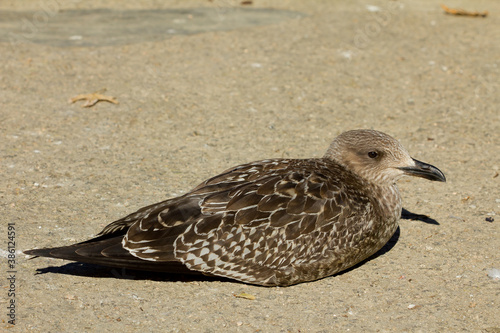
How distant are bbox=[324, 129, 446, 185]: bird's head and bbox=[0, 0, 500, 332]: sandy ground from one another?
617 mm

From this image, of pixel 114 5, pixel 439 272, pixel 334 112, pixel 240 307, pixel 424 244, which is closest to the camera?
pixel 240 307

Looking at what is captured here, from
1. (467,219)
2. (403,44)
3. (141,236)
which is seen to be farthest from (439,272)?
(403,44)

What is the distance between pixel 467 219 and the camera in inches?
235

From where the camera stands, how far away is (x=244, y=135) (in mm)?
7461

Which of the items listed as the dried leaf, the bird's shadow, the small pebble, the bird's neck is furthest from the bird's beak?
the dried leaf

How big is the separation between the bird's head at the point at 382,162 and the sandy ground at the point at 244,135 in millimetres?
617

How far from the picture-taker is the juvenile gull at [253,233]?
4.80 meters

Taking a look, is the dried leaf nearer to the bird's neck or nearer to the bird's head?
the bird's head

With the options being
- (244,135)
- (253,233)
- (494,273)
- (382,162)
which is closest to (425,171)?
(382,162)

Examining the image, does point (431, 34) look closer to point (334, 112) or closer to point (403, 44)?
point (403, 44)

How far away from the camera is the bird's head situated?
5480mm

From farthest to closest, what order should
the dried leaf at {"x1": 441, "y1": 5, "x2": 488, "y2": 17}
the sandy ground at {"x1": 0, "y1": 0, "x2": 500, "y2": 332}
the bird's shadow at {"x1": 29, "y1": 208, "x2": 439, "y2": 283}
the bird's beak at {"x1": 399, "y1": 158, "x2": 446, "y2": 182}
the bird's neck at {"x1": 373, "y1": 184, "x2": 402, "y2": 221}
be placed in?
the dried leaf at {"x1": 441, "y1": 5, "x2": 488, "y2": 17} → the bird's beak at {"x1": 399, "y1": 158, "x2": 446, "y2": 182} → the bird's neck at {"x1": 373, "y1": 184, "x2": 402, "y2": 221} → the bird's shadow at {"x1": 29, "y1": 208, "x2": 439, "y2": 283} → the sandy ground at {"x1": 0, "y1": 0, "x2": 500, "y2": 332}

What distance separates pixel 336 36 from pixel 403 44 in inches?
38.8

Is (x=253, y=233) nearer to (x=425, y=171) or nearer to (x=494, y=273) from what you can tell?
(x=425, y=171)
